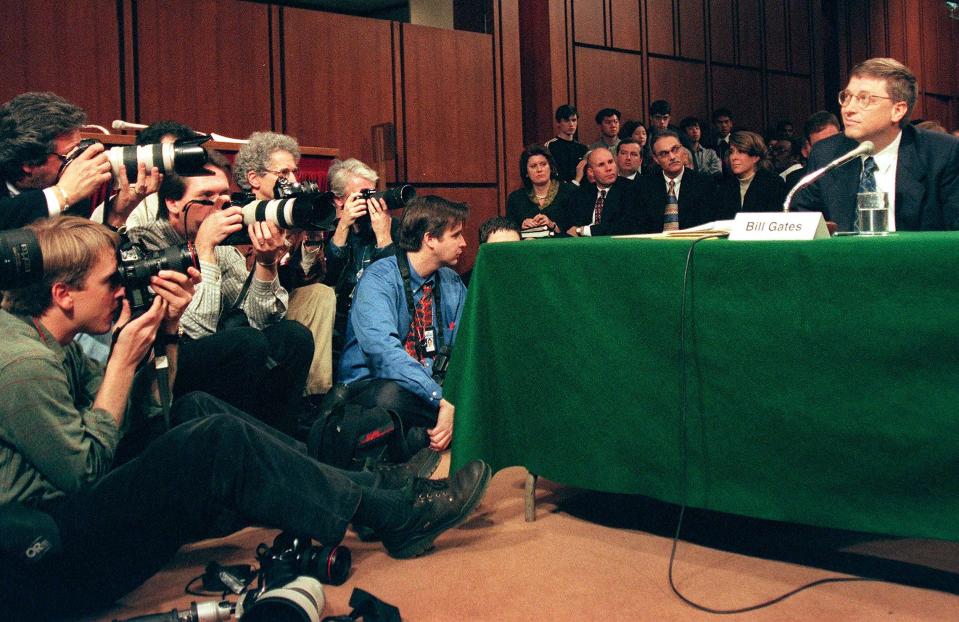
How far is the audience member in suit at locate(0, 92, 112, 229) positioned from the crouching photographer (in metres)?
0.43

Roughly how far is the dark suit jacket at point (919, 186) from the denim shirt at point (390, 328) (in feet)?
3.77

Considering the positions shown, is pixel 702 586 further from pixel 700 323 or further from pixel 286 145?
pixel 286 145

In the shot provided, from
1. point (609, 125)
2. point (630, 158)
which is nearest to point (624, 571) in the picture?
point (630, 158)

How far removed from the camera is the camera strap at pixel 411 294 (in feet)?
8.88

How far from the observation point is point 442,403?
235cm

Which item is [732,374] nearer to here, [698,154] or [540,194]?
[540,194]

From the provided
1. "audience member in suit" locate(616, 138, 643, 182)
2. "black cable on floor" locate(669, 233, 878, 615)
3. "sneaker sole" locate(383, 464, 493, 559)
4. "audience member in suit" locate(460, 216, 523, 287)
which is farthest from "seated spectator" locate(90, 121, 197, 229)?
"audience member in suit" locate(616, 138, 643, 182)

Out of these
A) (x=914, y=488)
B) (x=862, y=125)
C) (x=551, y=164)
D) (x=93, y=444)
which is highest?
(x=551, y=164)

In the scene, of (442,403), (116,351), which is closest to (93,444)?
(116,351)

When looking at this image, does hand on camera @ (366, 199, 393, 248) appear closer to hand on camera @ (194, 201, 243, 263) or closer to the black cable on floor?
hand on camera @ (194, 201, 243, 263)

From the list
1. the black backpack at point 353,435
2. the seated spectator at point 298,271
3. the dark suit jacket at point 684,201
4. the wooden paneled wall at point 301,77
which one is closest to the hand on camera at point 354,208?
the seated spectator at point 298,271

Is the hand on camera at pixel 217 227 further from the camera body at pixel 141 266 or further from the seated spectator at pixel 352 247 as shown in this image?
the seated spectator at pixel 352 247

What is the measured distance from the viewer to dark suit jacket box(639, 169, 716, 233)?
424cm

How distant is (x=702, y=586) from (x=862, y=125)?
1404mm
